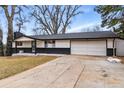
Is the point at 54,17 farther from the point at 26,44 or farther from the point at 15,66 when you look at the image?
the point at 15,66

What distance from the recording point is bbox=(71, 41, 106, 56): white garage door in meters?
20.7

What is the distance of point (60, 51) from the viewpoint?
74.9ft

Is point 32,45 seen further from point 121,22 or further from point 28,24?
point 121,22

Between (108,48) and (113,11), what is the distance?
4.61 meters

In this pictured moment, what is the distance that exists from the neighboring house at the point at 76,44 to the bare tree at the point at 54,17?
17.3 ft

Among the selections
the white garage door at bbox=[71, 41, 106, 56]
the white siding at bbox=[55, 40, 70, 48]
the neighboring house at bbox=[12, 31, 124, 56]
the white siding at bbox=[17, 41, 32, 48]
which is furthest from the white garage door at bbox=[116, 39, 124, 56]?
the white siding at bbox=[17, 41, 32, 48]

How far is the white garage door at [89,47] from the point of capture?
20.7 meters

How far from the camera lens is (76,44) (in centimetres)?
2233

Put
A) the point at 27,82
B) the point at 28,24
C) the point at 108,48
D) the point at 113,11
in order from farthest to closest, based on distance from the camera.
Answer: the point at 28,24
the point at 108,48
the point at 113,11
the point at 27,82

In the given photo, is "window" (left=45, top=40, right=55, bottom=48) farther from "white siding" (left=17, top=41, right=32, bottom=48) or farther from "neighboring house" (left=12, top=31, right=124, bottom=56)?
"white siding" (left=17, top=41, right=32, bottom=48)

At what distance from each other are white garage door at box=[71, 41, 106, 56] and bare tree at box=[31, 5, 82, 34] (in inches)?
327

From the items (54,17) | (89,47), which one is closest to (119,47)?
(89,47)
